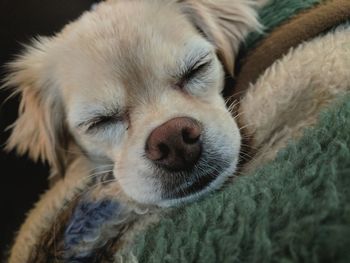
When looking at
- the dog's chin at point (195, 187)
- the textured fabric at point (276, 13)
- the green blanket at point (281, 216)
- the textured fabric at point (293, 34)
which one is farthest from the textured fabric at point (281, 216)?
the textured fabric at point (276, 13)

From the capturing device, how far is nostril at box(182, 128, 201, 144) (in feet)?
2.43

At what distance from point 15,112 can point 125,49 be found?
42 cm

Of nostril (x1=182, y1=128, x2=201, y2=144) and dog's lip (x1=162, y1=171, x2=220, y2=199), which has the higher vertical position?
nostril (x1=182, y1=128, x2=201, y2=144)

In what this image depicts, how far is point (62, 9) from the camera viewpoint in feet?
3.89

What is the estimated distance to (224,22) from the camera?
40.9 inches

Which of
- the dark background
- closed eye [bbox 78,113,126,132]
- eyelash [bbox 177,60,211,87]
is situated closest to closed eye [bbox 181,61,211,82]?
eyelash [bbox 177,60,211,87]

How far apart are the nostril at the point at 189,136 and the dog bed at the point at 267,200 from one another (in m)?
0.09

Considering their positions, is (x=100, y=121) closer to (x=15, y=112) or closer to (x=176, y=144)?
(x=176, y=144)

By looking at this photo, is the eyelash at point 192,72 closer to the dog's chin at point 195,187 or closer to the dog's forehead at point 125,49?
the dog's forehead at point 125,49

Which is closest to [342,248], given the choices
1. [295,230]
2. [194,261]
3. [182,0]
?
[295,230]

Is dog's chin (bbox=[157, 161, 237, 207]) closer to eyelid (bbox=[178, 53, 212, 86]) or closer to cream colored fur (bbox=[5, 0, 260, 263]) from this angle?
cream colored fur (bbox=[5, 0, 260, 263])

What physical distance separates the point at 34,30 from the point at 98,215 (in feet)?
1.98

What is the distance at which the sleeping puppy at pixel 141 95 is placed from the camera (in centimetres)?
77

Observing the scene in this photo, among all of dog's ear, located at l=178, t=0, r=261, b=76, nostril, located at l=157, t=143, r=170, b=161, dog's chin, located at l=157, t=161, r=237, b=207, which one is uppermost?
nostril, located at l=157, t=143, r=170, b=161
